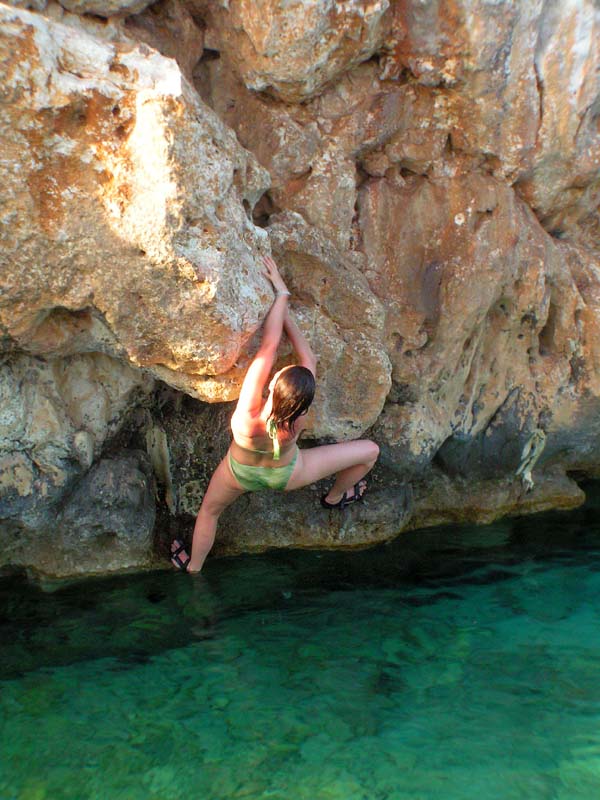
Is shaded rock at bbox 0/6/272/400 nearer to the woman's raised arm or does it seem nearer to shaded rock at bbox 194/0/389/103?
the woman's raised arm

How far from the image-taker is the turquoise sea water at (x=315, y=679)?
344 centimetres

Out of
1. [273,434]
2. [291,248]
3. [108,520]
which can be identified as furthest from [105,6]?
[108,520]

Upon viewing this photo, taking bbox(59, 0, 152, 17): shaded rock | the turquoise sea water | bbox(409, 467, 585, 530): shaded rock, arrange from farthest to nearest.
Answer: bbox(409, 467, 585, 530): shaded rock, bbox(59, 0, 152, 17): shaded rock, the turquoise sea water

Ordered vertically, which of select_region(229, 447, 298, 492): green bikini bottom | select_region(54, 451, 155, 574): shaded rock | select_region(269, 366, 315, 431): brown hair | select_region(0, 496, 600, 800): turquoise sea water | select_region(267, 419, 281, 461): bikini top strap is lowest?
select_region(0, 496, 600, 800): turquoise sea water

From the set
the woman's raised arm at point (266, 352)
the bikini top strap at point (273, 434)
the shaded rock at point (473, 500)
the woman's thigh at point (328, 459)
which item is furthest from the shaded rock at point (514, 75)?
the bikini top strap at point (273, 434)

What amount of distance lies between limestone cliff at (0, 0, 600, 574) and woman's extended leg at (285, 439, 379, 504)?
0.18m

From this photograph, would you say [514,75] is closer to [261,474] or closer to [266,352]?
[266,352]

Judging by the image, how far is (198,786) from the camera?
3.37 meters

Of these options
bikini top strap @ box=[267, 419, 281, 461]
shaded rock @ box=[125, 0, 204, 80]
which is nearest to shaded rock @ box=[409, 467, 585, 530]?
bikini top strap @ box=[267, 419, 281, 461]

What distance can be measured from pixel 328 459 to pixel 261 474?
1.62ft

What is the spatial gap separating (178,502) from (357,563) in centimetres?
134

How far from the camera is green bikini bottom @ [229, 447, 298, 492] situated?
452 cm

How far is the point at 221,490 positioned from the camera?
187 inches

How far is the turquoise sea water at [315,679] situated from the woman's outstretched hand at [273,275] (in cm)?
202
